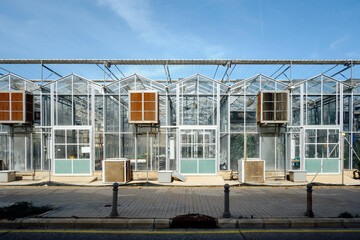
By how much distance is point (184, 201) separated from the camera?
8500 mm

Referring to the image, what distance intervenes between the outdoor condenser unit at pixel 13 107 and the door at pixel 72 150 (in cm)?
202

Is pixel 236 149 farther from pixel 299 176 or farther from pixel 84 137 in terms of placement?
pixel 84 137

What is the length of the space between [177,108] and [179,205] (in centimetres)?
718

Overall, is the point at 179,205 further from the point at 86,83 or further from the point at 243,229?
the point at 86,83

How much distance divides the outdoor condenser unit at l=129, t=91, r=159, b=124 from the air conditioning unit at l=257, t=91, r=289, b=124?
21.1ft

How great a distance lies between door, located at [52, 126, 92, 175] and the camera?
44.5ft

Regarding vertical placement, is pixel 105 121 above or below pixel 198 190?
above

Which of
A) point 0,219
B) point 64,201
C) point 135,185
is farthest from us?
point 135,185

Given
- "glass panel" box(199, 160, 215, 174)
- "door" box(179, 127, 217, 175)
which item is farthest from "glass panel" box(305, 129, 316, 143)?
"glass panel" box(199, 160, 215, 174)

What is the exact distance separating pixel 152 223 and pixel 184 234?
107 cm

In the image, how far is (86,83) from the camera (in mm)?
14289

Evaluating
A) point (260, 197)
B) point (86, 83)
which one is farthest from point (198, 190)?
point (86, 83)

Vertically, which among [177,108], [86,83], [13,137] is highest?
[86,83]

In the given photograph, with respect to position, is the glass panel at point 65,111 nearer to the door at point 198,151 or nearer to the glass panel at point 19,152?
the glass panel at point 19,152
